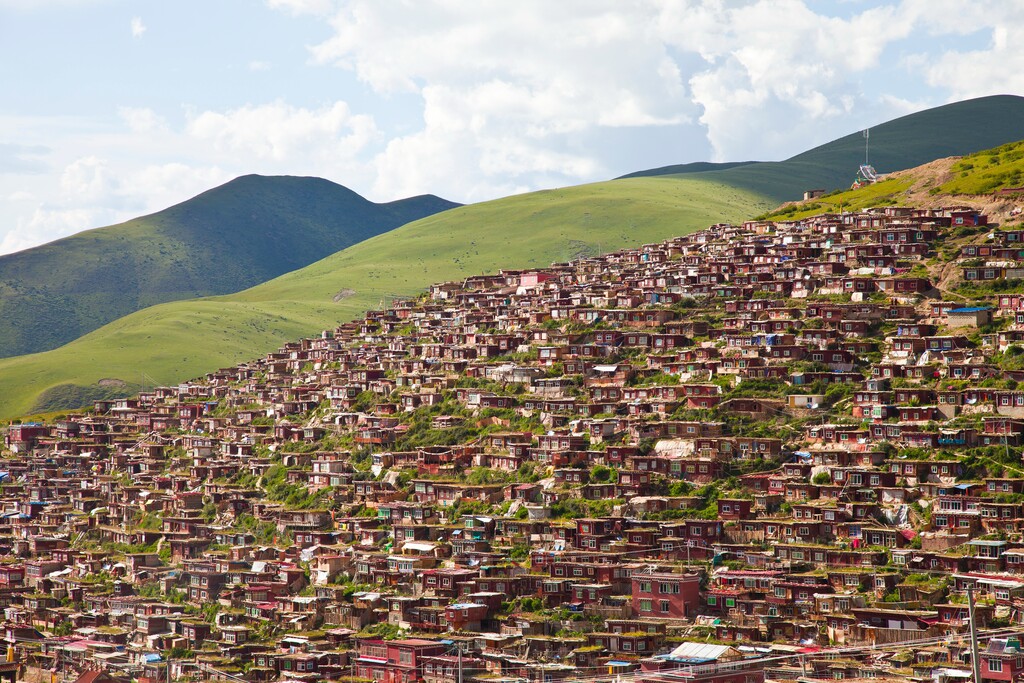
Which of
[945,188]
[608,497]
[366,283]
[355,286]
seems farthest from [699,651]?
[355,286]

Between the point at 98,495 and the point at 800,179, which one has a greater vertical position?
the point at 800,179

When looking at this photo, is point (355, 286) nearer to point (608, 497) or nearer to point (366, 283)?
point (366, 283)

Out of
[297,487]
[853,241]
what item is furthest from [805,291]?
[297,487]

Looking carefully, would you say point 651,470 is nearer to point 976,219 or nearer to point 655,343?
point 655,343

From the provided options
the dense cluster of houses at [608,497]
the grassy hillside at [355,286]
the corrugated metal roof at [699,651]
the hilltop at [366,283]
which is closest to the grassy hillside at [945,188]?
the dense cluster of houses at [608,497]

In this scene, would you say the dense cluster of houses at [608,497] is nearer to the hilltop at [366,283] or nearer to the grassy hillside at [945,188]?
the grassy hillside at [945,188]

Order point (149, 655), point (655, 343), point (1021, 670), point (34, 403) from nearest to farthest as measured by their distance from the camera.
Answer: point (1021, 670) → point (149, 655) → point (655, 343) → point (34, 403)
